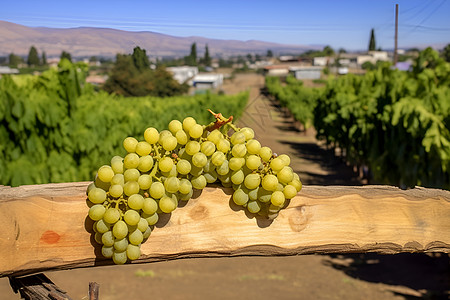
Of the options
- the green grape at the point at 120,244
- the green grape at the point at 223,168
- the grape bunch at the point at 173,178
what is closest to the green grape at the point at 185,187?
the grape bunch at the point at 173,178

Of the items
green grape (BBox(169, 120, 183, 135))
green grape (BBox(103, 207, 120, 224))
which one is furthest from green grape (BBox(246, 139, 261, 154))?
green grape (BBox(103, 207, 120, 224))

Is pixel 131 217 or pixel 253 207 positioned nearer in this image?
pixel 131 217

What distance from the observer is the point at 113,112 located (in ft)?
23.3

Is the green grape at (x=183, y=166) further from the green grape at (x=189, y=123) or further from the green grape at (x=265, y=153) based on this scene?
the green grape at (x=265, y=153)

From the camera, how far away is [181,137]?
4.03 feet

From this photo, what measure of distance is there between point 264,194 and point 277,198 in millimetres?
46

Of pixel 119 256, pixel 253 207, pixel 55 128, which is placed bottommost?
pixel 55 128

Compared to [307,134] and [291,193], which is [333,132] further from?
[291,193]

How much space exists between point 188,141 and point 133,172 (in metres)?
0.19

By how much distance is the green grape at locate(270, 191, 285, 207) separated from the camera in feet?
4.02

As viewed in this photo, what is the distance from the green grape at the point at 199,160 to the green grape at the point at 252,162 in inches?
5.1

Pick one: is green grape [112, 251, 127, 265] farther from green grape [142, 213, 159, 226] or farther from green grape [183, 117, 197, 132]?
green grape [183, 117, 197, 132]

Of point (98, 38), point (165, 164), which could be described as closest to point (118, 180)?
point (165, 164)

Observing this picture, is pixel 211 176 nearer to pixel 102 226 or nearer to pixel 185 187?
pixel 185 187
